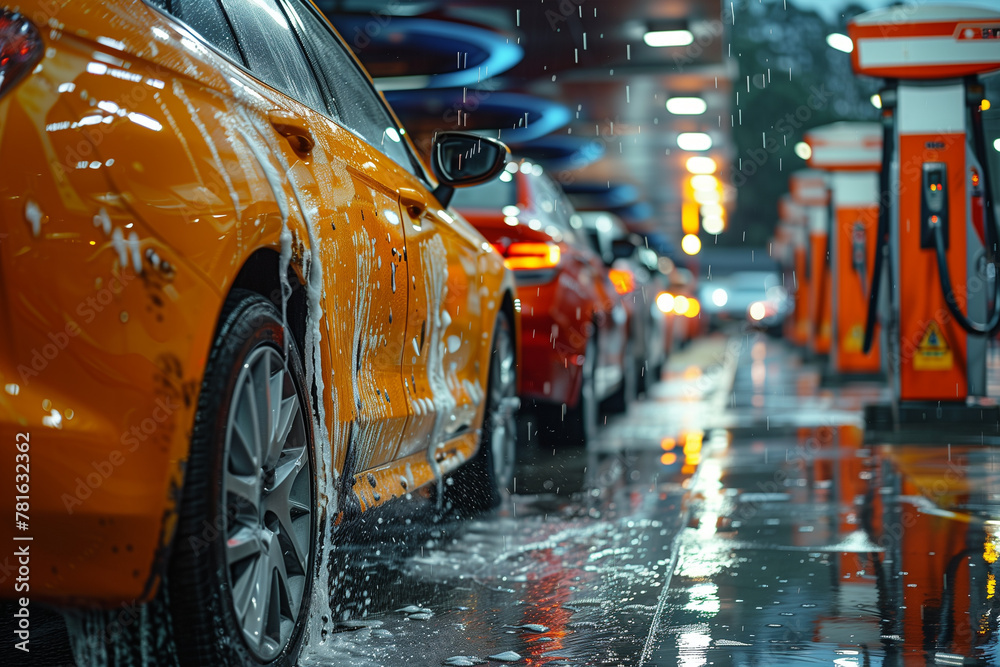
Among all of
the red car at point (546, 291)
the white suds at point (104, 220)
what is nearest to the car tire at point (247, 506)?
the white suds at point (104, 220)

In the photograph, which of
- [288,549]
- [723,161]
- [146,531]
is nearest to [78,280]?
[146,531]

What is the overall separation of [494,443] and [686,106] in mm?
15152

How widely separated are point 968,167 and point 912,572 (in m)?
5.44

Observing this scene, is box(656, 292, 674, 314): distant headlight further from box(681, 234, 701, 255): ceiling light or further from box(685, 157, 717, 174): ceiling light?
box(681, 234, 701, 255): ceiling light

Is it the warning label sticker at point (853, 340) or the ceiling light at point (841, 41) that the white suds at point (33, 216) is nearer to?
the ceiling light at point (841, 41)

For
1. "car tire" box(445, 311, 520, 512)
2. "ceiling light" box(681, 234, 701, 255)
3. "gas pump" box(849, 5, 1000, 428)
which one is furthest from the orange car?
"ceiling light" box(681, 234, 701, 255)

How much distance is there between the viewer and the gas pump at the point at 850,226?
15.0m

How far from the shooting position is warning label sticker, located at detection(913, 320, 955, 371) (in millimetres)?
8875

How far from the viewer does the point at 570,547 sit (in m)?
4.81

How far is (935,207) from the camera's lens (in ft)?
29.1

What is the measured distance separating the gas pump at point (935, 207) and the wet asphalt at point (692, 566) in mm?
1064

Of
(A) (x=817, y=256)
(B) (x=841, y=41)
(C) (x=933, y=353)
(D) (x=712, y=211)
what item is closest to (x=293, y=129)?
(C) (x=933, y=353)

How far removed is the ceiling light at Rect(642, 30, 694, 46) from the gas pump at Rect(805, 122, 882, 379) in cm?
205

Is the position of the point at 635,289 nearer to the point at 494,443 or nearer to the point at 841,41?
the point at 841,41
